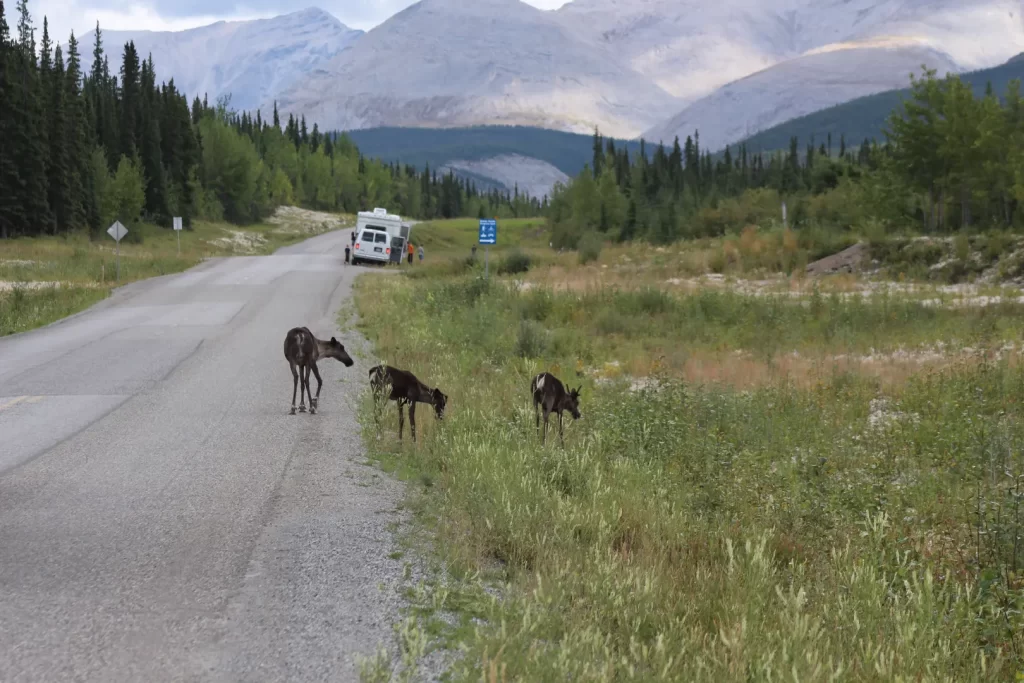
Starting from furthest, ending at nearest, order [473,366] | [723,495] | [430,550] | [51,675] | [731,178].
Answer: [731,178]
[473,366]
[723,495]
[430,550]
[51,675]

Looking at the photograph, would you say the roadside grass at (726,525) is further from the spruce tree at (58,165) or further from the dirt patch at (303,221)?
the dirt patch at (303,221)

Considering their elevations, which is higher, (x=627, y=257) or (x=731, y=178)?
(x=731, y=178)

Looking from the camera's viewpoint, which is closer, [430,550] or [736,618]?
[736,618]

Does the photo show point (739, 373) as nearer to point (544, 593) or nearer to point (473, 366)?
point (473, 366)

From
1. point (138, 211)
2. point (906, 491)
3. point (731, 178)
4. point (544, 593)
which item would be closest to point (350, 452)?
point (544, 593)

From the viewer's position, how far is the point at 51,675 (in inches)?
157

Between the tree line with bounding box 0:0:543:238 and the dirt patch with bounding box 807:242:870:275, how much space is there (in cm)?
5144

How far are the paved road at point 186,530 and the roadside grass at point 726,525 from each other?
20.0 inches

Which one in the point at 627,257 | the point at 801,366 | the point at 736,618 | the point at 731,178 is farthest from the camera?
the point at 731,178

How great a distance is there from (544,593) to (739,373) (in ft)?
36.0

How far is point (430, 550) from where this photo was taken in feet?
18.9

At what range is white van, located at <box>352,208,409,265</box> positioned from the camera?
50.6 m

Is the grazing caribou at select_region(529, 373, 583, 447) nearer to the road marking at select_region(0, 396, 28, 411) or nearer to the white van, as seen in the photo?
the road marking at select_region(0, 396, 28, 411)

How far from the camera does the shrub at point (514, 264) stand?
1681 inches
